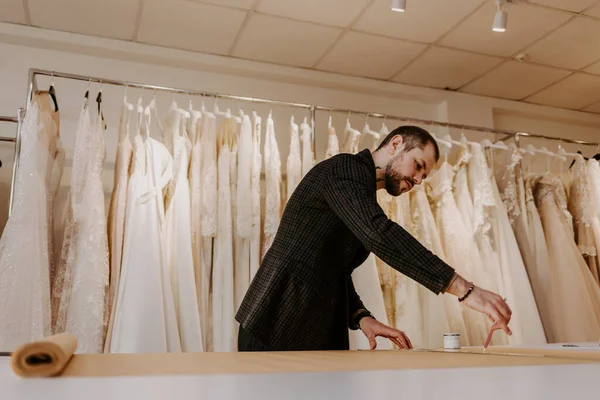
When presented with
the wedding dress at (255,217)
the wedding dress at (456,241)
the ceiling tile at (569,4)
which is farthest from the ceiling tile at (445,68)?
the wedding dress at (255,217)

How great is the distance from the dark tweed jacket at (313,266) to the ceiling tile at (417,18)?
54.6 inches

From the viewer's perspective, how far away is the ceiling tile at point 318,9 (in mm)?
2695

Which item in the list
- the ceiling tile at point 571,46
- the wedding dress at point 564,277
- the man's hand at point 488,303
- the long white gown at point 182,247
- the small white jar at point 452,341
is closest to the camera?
the man's hand at point 488,303


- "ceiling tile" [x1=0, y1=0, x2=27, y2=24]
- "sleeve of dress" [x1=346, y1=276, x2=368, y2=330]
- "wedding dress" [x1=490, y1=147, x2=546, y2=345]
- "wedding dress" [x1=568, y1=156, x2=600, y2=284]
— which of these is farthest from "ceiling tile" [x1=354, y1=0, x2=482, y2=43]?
"ceiling tile" [x1=0, y1=0, x2=27, y2=24]

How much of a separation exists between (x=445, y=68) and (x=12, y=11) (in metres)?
2.42

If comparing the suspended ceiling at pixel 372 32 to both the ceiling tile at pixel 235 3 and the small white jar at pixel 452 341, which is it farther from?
the small white jar at pixel 452 341

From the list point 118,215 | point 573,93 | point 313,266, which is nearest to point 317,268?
point 313,266

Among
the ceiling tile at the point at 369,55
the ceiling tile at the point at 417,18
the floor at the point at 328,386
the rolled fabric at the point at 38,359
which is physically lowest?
the floor at the point at 328,386

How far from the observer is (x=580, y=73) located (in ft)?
11.7

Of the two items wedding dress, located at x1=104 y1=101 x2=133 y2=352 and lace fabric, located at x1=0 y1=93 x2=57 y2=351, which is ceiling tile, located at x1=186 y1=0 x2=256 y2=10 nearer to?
wedding dress, located at x1=104 y1=101 x2=133 y2=352

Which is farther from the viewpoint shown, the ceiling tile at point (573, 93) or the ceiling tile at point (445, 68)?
the ceiling tile at point (573, 93)

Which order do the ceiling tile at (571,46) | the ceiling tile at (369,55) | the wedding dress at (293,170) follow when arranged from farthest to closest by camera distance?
the ceiling tile at (369,55), the ceiling tile at (571,46), the wedding dress at (293,170)

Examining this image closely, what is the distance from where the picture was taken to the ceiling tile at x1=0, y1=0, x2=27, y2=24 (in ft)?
8.71

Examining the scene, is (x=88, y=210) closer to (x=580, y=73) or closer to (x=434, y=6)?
(x=434, y=6)
